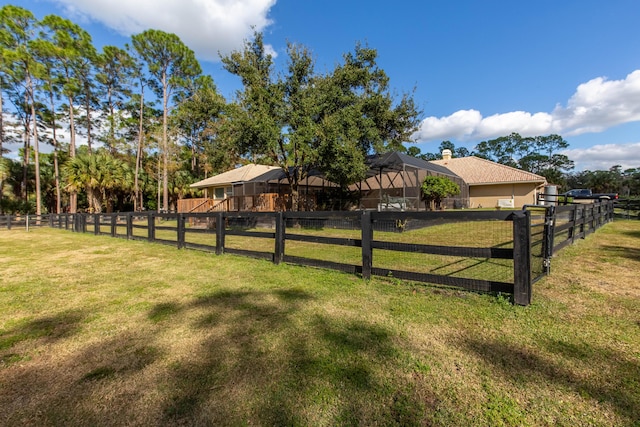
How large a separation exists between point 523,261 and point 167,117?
3084 cm

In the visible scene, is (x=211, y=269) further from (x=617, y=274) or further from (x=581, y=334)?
(x=617, y=274)

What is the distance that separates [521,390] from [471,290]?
189 centimetres

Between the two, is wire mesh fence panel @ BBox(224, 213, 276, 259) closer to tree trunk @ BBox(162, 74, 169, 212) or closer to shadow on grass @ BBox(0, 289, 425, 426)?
shadow on grass @ BBox(0, 289, 425, 426)

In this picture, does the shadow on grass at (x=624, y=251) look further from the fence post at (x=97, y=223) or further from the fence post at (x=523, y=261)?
the fence post at (x=97, y=223)

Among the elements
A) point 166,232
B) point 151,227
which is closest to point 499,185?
point 166,232

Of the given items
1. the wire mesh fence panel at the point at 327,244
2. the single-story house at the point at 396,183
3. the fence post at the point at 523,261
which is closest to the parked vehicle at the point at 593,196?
the single-story house at the point at 396,183

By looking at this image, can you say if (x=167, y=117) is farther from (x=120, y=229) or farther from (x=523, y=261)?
(x=523, y=261)

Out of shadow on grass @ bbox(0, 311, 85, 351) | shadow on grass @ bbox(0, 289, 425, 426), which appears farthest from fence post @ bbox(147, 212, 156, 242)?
shadow on grass @ bbox(0, 289, 425, 426)

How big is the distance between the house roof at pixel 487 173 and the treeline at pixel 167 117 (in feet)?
45.4

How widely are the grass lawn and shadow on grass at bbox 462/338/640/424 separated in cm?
1

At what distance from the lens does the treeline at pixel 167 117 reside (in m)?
12.0

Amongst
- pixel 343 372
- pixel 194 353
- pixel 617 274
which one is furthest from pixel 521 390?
pixel 617 274

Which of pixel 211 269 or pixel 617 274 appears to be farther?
pixel 211 269

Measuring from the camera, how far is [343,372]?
7.16 feet
